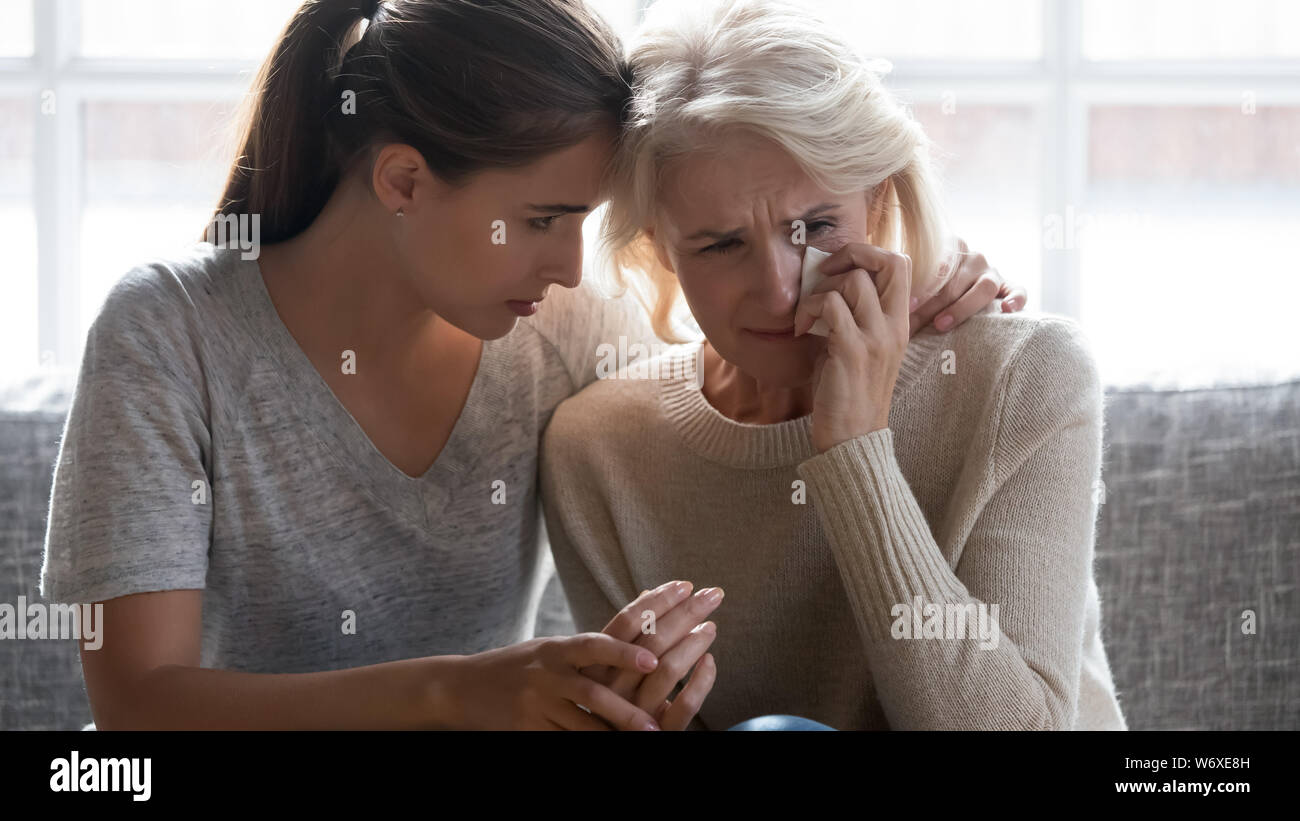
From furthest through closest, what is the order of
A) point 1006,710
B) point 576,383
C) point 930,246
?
1. point 576,383
2. point 930,246
3. point 1006,710

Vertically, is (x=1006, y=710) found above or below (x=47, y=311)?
below

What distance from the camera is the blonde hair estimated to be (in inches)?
53.4

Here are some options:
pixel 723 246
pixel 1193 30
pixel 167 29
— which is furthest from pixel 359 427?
pixel 1193 30

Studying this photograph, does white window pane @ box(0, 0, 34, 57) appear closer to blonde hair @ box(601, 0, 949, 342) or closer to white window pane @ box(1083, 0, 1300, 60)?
blonde hair @ box(601, 0, 949, 342)

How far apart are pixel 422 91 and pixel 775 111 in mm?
408

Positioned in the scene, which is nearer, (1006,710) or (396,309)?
(1006,710)

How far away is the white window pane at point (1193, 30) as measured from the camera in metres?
2.64

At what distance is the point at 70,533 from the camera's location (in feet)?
4.34

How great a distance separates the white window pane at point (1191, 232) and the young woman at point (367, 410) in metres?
1.46

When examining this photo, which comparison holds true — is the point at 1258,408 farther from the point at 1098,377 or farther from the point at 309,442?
the point at 309,442

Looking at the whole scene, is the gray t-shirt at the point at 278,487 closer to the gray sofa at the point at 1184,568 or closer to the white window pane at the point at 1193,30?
the gray sofa at the point at 1184,568

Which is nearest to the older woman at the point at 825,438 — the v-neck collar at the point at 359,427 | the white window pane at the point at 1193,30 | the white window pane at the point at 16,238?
the v-neck collar at the point at 359,427

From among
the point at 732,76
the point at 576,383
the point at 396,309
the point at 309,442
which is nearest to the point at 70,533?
the point at 309,442
